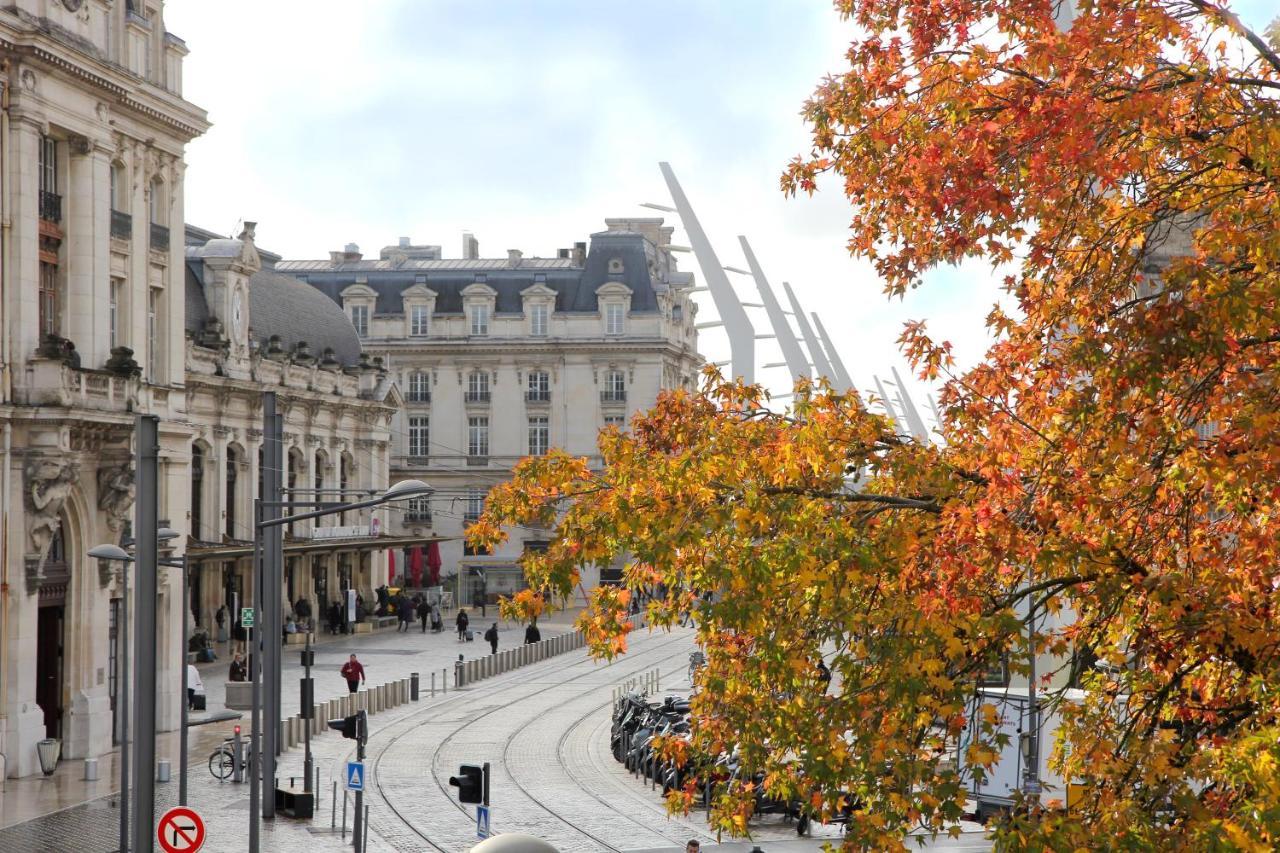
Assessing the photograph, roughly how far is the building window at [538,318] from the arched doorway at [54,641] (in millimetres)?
68882

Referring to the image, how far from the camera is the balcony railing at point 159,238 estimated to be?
40.9m

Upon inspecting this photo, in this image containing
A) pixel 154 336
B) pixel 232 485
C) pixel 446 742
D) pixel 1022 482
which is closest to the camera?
pixel 1022 482

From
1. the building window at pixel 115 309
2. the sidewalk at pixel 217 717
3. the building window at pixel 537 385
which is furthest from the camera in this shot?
the building window at pixel 537 385

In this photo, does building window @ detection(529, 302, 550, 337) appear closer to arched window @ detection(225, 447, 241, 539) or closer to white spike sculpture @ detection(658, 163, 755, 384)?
arched window @ detection(225, 447, 241, 539)

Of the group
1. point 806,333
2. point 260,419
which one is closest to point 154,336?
point 260,419

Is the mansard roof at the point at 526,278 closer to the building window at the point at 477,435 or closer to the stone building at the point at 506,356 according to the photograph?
the stone building at the point at 506,356

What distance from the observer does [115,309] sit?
127 feet

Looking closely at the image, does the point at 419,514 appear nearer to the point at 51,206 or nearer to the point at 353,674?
the point at 353,674

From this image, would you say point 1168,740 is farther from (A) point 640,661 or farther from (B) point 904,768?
(A) point 640,661

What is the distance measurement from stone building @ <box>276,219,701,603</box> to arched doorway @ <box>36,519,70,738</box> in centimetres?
6524

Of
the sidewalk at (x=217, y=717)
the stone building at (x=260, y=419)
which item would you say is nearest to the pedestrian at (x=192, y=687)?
the sidewalk at (x=217, y=717)

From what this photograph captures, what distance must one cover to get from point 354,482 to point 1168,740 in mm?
73330

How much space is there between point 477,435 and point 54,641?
69.1 metres

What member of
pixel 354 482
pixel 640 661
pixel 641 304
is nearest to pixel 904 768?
pixel 640 661
